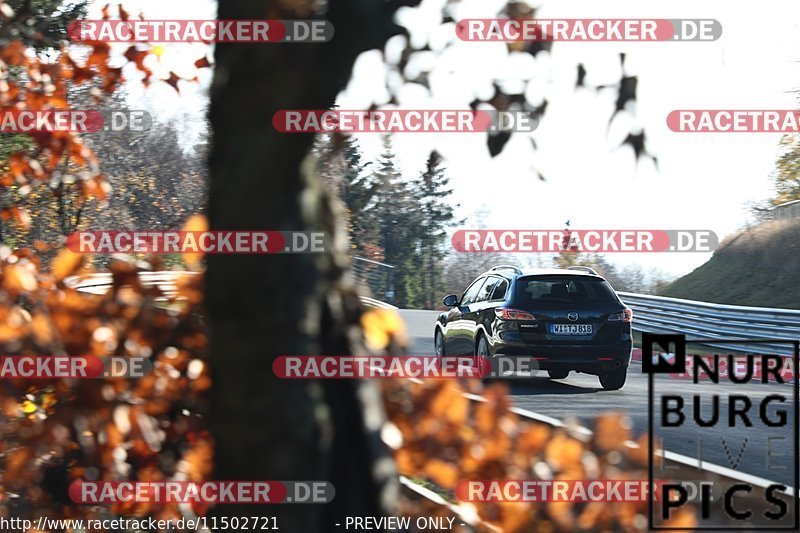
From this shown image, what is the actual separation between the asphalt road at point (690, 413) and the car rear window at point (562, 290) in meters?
1.28

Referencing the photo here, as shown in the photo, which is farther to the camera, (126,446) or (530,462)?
(126,446)

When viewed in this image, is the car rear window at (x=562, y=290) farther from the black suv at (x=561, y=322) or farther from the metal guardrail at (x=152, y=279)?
the metal guardrail at (x=152, y=279)

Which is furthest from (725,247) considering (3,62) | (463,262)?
(3,62)

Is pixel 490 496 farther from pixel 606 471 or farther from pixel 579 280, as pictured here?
pixel 579 280

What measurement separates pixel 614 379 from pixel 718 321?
39.8 feet

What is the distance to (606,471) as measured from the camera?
9.83ft

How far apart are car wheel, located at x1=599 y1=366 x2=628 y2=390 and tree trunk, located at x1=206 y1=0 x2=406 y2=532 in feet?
38.9

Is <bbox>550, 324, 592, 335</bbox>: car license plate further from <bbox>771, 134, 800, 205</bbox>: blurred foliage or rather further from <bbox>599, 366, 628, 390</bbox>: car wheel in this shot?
<bbox>771, 134, 800, 205</bbox>: blurred foliage

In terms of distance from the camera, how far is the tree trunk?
253 cm

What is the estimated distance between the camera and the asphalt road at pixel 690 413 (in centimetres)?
880

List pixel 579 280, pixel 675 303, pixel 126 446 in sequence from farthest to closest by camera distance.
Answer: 1. pixel 675 303
2. pixel 579 280
3. pixel 126 446

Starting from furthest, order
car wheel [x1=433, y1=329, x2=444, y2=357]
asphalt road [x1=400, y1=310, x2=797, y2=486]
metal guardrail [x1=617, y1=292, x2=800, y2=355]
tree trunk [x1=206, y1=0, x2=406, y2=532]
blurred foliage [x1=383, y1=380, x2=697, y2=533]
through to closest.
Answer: metal guardrail [x1=617, y1=292, x2=800, y2=355]
car wheel [x1=433, y1=329, x2=444, y2=357]
asphalt road [x1=400, y1=310, x2=797, y2=486]
blurred foliage [x1=383, y1=380, x2=697, y2=533]
tree trunk [x1=206, y1=0, x2=406, y2=532]

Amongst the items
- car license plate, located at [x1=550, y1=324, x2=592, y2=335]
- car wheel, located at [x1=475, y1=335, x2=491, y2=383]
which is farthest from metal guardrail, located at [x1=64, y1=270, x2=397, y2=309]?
car wheel, located at [x1=475, y1=335, x2=491, y2=383]

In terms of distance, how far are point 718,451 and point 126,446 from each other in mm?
7272
